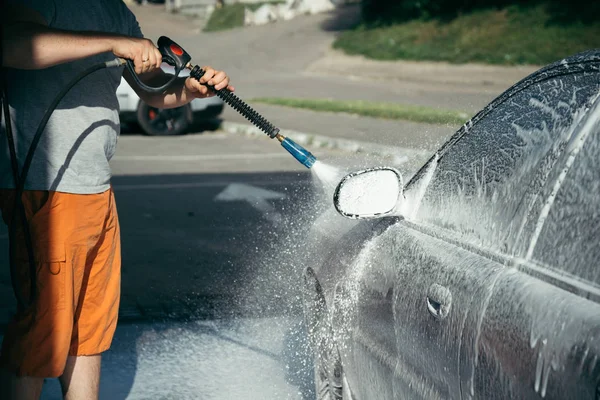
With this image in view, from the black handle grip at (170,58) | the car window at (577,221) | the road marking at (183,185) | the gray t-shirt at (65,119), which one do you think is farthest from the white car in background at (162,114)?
the car window at (577,221)

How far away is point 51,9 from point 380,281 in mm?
1469

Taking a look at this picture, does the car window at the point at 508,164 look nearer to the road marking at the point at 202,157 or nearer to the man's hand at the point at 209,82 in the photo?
the man's hand at the point at 209,82

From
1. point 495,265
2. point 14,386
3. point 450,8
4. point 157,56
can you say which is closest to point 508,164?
point 495,265

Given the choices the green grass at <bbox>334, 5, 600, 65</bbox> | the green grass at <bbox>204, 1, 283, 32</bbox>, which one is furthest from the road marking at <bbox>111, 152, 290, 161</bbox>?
Answer: the green grass at <bbox>204, 1, 283, 32</bbox>

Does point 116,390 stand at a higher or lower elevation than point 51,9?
lower

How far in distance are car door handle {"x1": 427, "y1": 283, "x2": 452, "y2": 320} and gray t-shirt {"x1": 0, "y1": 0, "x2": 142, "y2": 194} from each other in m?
1.41

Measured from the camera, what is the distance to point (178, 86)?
412 cm

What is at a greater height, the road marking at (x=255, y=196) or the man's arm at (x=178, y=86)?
the man's arm at (x=178, y=86)

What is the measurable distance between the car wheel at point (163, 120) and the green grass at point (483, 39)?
10.1 meters

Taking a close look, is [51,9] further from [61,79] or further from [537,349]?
[537,349]

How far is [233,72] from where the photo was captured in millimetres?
27297

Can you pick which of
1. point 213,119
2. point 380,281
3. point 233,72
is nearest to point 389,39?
point 233,72

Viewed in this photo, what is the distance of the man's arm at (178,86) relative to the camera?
12.6 feet

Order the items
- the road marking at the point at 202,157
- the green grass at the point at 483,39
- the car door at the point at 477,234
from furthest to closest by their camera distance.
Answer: the green grass at the point at 483,39
the road marking at the point at 202,157
the car door at the point at 477,234
